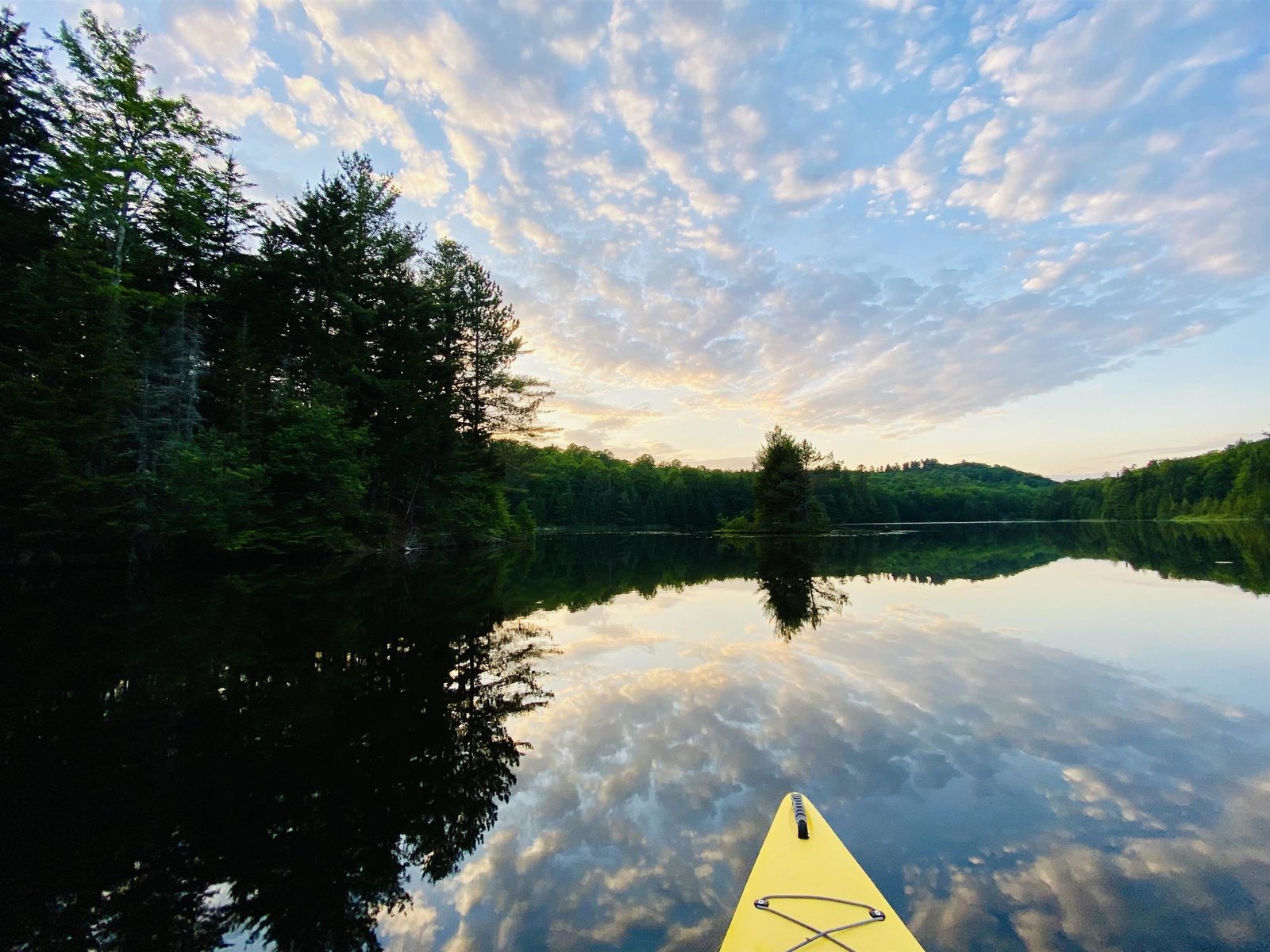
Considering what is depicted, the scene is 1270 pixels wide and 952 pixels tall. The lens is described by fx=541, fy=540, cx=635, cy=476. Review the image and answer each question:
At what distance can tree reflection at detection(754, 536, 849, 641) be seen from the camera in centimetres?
1141

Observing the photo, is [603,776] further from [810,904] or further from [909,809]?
[909,809]

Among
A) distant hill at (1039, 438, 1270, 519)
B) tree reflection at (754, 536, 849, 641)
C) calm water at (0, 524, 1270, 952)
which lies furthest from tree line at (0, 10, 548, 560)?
distant hill at (1039, 438, 1270, 519)

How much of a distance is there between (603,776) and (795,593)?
11566mm

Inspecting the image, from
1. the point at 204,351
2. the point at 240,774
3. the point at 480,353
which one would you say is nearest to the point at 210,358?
the point at 204,351

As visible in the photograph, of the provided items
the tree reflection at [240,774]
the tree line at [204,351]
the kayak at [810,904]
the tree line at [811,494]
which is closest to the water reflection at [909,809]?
the kayak at [810,904]

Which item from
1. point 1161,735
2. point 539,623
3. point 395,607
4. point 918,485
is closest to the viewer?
point 1161,735

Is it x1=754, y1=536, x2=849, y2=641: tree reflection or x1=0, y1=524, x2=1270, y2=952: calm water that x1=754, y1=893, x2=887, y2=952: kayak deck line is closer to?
x1=0, y1=524, x2=1270, y2=952: calm water

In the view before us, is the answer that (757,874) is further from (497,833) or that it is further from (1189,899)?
(1189,899)

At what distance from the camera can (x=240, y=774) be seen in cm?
470

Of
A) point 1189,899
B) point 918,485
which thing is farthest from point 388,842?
point 918,485

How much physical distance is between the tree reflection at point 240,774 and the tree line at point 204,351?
7994 mm

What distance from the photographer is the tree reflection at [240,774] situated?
10.2 feet

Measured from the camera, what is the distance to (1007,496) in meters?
140

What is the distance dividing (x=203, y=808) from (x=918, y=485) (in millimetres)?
152662
